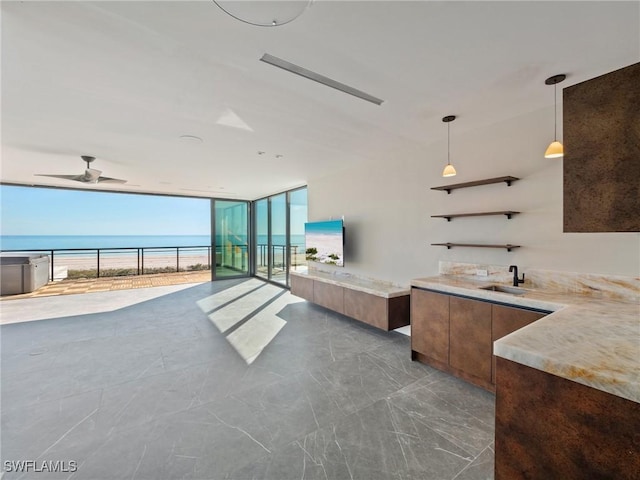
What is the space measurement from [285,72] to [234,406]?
2571 millimetres

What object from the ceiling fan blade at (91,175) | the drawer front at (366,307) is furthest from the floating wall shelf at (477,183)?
the ceiling fan blade at (91,175)

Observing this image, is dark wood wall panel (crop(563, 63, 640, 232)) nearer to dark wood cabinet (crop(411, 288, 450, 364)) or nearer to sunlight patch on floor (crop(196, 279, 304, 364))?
dark wood cabinet (crop(411, 288, 450, 364))

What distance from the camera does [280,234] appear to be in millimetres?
7266

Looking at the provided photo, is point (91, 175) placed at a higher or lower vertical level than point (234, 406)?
higher

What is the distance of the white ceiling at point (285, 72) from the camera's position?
1486 mm

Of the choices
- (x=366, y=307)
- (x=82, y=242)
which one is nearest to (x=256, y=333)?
(x=366, y=307)

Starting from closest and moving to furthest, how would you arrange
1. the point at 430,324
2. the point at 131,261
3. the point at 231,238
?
the point at 430,324 < the point at 231,238 < the point at 131,261

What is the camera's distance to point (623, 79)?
1275 mm

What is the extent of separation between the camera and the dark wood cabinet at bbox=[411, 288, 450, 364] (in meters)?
2.68

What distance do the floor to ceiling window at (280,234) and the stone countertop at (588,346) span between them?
4.89m

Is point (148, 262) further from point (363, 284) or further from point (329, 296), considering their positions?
point (363, 284)

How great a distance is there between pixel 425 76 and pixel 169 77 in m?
1.90

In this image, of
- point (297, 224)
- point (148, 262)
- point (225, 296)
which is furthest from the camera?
point (148, 262)

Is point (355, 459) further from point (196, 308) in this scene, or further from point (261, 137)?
point (196, 308)
